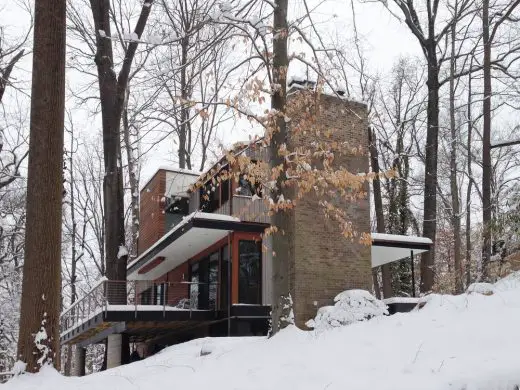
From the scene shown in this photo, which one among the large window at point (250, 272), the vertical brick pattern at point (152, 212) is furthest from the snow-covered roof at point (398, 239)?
the vertical brick pattern at point (152, 212)

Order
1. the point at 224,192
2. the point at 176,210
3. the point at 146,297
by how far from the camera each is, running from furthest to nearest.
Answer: the point at 146,297, the point at 176,210, the point at 224,192

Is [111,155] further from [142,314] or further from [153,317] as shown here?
[153,317]

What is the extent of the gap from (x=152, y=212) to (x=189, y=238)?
5.88m

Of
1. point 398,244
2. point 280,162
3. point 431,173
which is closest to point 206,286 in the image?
point 398,244

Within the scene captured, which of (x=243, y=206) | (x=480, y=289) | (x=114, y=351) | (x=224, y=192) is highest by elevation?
(x=224, y=192)

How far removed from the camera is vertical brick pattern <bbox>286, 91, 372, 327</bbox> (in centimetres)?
1552

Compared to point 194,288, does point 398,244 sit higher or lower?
higher

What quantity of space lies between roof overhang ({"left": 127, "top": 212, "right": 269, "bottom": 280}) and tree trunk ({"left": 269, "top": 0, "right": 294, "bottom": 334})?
23.5ft

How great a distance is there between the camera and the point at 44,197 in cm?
733

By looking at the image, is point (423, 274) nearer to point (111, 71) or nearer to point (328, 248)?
point (328, 248)

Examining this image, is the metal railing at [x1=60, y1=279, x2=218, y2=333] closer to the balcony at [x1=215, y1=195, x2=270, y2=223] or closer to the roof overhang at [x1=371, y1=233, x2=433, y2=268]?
the balcony at [x1=215, y1=195, x2=270, y2=223]

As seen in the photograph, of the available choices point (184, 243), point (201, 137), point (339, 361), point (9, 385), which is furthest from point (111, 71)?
point (201, 137)

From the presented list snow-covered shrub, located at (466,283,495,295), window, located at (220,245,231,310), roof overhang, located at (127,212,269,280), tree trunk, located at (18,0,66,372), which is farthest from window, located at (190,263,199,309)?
snow-covered shrub, located at (466,283,495,295)

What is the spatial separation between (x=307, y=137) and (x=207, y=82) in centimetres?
1493
